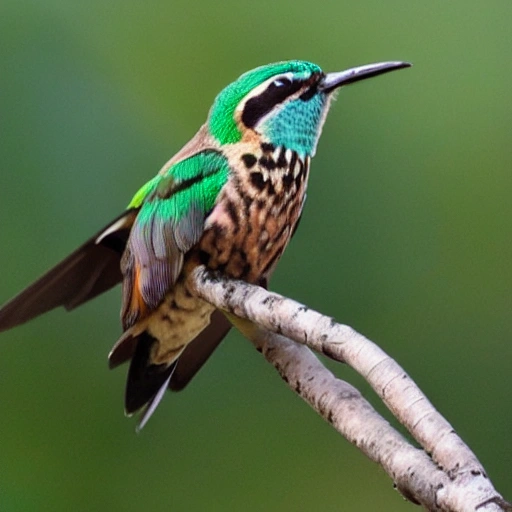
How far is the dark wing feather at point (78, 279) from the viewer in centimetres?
176

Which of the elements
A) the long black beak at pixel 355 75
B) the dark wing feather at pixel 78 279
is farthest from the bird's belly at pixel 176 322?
the long black beak at pixel 355 75

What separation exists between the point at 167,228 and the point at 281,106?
0.30 m

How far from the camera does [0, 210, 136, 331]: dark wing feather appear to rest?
176cm

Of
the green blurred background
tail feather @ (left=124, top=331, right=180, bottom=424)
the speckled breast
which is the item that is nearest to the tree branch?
the speckled breast

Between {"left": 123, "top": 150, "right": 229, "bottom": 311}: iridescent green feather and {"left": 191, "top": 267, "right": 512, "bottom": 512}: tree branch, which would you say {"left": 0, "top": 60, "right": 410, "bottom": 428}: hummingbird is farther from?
{"left": 191, "top": 267, "right": 512, "bottom": 512}: tree branch

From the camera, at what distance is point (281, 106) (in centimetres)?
179

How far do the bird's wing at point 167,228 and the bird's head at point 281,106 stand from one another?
0.08 metres

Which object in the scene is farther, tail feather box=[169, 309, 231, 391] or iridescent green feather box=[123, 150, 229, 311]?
tail feather box=[169, 309, 231, 391]

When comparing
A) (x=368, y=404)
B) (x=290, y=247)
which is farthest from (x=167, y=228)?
(x=290, y=247)

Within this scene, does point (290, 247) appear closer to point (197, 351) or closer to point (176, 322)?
point (197, 351)

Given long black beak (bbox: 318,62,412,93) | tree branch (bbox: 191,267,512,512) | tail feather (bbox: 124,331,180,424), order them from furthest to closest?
tail feather (bbox: 124,331,180,424), long black beak (bbox: 318,62,412,93), tree branch (bbox: 191,267,512,512)

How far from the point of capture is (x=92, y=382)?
2.71 metres

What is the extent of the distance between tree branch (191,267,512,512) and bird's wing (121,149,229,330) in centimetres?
23

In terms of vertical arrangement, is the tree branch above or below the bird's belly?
below
